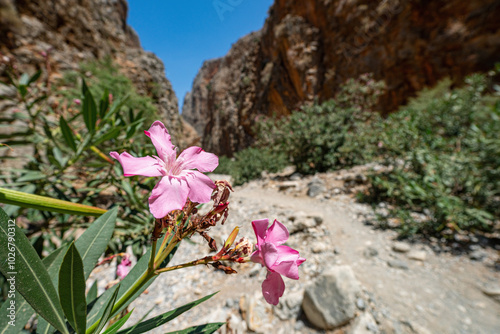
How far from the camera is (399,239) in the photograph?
7.23ft

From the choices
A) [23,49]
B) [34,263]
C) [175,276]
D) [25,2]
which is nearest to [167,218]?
[34,263]

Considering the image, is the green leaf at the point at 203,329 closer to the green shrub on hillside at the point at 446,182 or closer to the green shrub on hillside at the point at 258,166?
the green shrub on hillside at the point at 446,182

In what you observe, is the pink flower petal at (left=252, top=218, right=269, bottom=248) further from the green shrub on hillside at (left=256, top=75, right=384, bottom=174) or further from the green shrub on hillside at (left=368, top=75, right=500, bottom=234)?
the green shrub on hillside at (left=256, top=75, right=384, bottom=174)

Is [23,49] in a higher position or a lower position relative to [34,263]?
higher

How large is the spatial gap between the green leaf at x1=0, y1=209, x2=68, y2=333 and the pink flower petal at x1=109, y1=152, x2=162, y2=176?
0.16 m

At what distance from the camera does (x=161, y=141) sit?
1.27ft

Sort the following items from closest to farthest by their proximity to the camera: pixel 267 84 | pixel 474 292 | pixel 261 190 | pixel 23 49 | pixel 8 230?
pixel 8 230
pixel 474 292
pixel 261 190
pixel 23 49
pixel 267 84

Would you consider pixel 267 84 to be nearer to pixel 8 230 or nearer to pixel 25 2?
pixel 25 2

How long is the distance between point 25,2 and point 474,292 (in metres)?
11.1

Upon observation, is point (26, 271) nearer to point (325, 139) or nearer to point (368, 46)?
point (325, 139)

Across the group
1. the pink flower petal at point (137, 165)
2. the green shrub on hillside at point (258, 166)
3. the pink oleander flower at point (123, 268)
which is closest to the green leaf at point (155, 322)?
the pink flower petal at point (137, 165)

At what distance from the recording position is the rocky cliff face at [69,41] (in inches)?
215

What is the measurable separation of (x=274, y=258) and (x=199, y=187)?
166 millimetres

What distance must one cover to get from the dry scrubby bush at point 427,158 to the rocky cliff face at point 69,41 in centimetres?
334
